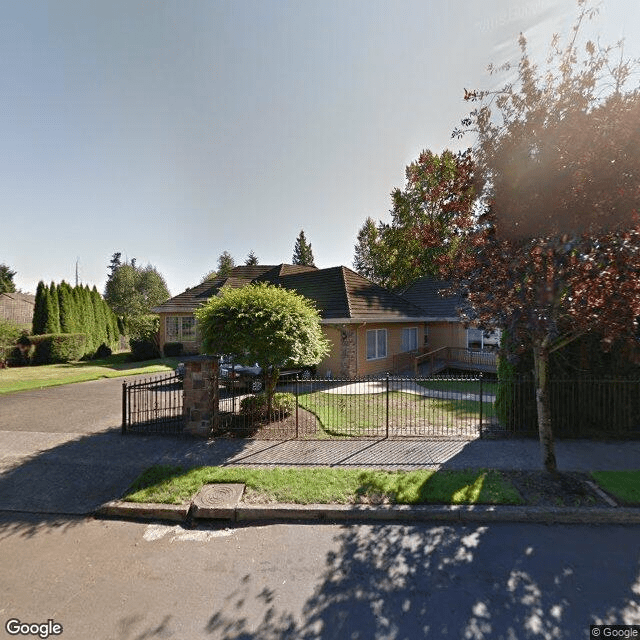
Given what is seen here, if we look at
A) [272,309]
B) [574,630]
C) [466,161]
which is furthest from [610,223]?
[272,309]

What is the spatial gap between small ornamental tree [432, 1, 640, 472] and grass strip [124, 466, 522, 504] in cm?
199

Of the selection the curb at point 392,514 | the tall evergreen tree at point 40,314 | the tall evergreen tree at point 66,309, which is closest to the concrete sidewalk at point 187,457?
the curb at point 392,514

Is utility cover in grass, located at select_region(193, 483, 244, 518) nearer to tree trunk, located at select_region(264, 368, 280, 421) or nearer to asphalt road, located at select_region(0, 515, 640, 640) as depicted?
asphalt road, located at select_region(0, 515, 640, 640)

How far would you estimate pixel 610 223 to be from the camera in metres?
5.06

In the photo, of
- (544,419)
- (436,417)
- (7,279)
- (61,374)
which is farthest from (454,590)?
(7,279)

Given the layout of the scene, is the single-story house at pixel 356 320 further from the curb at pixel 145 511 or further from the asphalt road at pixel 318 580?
the asphalt road at pixel 318 580

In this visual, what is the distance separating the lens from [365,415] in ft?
33.7

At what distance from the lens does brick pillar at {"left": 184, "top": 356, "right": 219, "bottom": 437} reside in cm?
838

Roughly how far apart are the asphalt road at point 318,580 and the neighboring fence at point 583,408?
12.2 feet

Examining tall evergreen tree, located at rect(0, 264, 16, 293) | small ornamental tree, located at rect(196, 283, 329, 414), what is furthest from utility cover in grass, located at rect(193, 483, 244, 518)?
tall evergreen tree, located at rect(0, 264, 16, 293)

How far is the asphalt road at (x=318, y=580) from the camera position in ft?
10.7

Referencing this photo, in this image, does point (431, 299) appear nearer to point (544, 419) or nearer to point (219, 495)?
point (544, 419)

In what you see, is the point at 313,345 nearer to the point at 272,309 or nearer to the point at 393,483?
the point at 272,309

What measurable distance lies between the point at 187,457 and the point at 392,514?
4.39m
